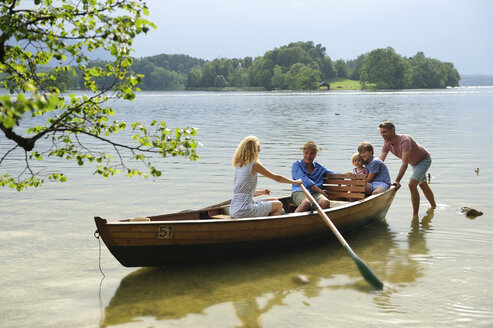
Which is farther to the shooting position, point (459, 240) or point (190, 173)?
point (190, 173)

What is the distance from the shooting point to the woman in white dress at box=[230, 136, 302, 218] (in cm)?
802

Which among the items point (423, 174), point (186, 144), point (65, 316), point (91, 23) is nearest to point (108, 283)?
point (65, 316)

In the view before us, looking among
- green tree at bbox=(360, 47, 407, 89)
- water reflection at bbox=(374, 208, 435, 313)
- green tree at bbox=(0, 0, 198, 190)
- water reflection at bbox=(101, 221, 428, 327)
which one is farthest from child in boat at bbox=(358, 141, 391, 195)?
green tree at bbox=(360, 47, 407, 89)

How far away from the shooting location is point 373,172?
1057 centimetres

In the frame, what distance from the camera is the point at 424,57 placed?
186 metres

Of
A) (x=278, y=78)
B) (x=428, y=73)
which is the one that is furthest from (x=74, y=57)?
(x=428, y=73)

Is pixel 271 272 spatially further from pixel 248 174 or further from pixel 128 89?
pixel 128 89

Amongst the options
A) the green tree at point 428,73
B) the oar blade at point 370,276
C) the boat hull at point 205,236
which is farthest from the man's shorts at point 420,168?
the green tree at point 428,73

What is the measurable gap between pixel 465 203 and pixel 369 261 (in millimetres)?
5119

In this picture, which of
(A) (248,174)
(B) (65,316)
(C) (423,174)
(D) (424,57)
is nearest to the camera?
(B) (65,316)

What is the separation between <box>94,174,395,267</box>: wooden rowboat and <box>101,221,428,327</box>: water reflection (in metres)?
0.23

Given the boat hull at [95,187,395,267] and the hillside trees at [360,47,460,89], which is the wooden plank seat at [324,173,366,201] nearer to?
the boat hull at [95,187,395,267]

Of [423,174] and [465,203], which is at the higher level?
[423,174]

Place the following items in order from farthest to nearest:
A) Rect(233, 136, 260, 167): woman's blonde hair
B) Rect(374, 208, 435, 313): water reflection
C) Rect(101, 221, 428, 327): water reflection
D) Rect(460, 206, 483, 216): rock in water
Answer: Rect(460, 206, 483, 216): rock in water < Rect(233, 136, 260, 167): woman's blonde hair < Rect(374, 208, 435, 313): water reflection < Rect(101, 221, 428, 327): water reflection
